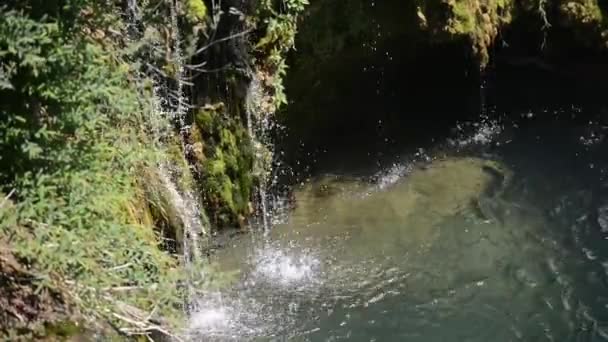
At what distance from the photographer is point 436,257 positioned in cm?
687

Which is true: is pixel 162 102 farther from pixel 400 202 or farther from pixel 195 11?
pixel 400 202

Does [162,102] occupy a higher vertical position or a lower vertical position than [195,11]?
lower

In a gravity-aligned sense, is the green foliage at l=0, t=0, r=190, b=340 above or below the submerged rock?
above

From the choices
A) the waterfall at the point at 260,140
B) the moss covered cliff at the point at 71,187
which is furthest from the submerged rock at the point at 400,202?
the moss covered cliff at the point at 71,187

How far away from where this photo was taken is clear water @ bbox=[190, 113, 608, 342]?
6039 mm

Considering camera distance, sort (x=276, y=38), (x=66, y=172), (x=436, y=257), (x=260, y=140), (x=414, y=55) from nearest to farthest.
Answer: (x=66, y=172) → (x=276, y=38) → (x=436, y=257) → (x=260, y=140) → (x=414, y=55)

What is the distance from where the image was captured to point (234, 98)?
21.4 ft

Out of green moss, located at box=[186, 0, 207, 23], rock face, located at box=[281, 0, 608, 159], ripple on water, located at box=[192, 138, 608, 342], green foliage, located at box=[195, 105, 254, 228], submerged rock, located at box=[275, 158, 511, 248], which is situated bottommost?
ripple on water, located at box=[192, 138, 608, 342]

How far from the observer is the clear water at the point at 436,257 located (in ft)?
19.8

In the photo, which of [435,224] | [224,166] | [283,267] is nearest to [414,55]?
[435,224]

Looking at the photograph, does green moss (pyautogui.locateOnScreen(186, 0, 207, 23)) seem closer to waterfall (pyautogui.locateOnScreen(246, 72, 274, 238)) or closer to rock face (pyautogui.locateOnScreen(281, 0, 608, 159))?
waterfall (pyautogui.locateOnScreen(246, 72, 274, 238))

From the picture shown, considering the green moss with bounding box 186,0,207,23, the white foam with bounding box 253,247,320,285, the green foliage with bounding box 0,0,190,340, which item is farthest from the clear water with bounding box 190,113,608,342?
the green foliage with bounding box 0,0,190,340

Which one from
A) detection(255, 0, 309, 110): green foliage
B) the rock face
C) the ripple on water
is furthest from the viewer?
the rock face

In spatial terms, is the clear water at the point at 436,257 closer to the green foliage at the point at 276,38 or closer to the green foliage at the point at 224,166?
the green foliage at the point at 224,166
